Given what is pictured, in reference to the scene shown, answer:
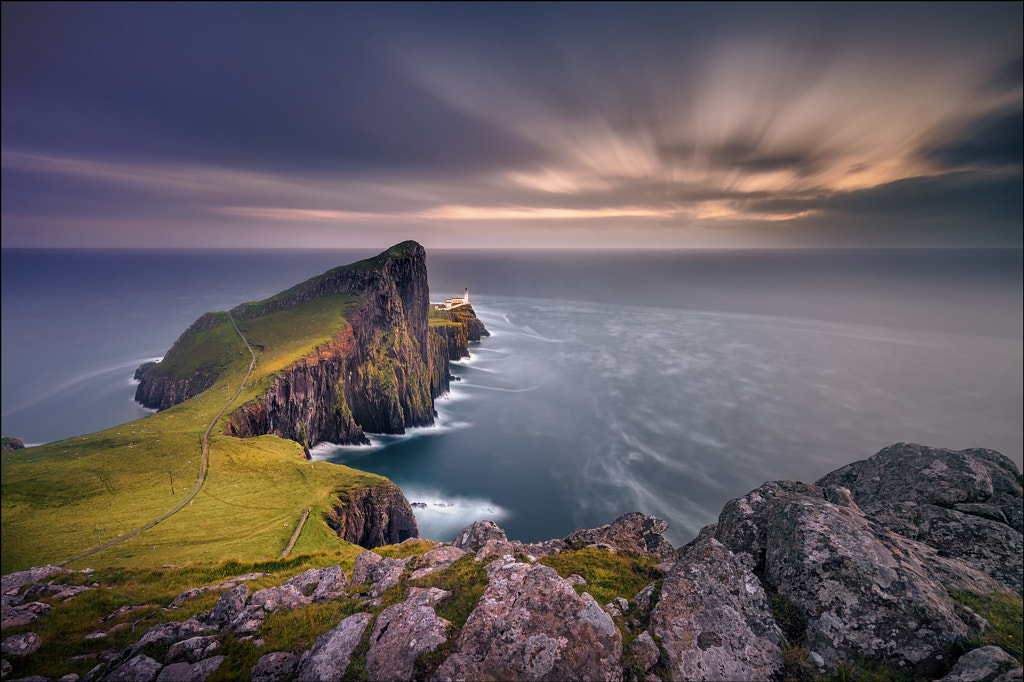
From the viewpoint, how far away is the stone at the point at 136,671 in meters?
10.3

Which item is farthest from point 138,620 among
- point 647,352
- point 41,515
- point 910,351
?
point 910,351

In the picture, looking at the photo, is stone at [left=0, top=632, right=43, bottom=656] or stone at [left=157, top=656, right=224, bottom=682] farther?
stone at [left=0, top=632, right=43, bottom=656]

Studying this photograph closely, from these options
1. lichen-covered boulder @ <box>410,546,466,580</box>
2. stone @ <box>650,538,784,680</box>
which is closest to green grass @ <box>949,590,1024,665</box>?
stone @ <box>650,538,784,680</box>

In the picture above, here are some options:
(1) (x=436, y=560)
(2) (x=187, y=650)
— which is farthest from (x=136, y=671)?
(1) (x=436, y=560)

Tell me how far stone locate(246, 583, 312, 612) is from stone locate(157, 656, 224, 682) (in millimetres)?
2707

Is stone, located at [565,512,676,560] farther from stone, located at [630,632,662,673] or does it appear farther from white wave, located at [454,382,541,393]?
white wave, located at [454,382,541,393]

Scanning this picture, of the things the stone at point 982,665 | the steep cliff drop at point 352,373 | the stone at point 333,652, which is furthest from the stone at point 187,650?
the steep cliff drop at point 352,373

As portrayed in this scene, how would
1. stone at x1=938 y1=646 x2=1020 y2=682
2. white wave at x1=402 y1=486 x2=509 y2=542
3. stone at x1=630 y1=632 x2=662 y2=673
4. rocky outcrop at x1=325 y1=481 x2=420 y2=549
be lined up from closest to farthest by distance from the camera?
stone at x1=938 y1=646 x2=1020 y2=682 → stone at x1=630 y1=632 x2=662 y2=673 → rocky outcrop at x1=325 y1=481 x2=420 y2=549 → white wave at x1=402 y1=486 x2=509 y2=542

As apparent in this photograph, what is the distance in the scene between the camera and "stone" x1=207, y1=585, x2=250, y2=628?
13.1 m

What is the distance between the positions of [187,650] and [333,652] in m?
4.84

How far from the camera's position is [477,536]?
19.9m

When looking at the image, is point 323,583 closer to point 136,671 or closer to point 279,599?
point 279,599

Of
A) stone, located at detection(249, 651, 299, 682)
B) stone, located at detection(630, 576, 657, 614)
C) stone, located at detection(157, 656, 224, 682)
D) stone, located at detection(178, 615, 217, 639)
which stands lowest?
stone, located at detection(178, 615, 217, 639)

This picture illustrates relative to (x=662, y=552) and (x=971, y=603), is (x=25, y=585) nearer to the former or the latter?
(x=662, y=552)
